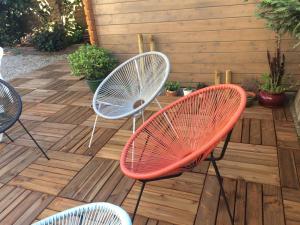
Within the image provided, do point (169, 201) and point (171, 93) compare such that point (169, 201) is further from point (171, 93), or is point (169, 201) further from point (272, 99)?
point (171, 93)

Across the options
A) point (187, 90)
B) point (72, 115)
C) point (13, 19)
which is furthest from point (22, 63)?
point (187, 90)

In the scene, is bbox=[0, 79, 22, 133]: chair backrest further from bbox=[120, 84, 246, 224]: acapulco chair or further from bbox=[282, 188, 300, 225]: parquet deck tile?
bbox=[282, 188, 300, 225]: parquet deck tile

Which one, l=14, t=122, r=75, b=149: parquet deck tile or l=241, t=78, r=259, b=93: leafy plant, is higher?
l=241, t=78, r=259, b=93: leafy plant

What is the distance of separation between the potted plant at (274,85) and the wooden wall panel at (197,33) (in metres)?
0.21

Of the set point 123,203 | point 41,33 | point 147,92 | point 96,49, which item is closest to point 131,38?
point 96,49

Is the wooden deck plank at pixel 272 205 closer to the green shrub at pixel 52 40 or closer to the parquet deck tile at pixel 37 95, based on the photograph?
the parquet deck tile at pixel 37 95

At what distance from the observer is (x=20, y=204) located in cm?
186

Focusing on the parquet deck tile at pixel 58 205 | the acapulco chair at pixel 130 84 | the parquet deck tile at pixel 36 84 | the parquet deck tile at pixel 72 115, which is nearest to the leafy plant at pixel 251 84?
the acapulco chair at pixel 130 84

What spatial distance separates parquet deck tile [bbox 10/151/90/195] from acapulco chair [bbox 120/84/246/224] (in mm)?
808

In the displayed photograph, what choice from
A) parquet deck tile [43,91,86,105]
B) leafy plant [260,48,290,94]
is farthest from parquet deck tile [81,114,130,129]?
leafy plant [260,48,290,94]

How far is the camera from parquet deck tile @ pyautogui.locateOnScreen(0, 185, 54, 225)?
1.74 meters

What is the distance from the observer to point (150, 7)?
10.4 feet

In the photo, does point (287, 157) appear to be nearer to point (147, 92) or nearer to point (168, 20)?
point (147, 92)

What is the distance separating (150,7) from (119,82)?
1269 mm
